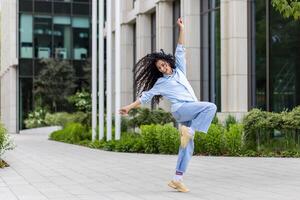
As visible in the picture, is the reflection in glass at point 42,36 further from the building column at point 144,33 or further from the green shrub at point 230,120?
the green shrub at point 230,120

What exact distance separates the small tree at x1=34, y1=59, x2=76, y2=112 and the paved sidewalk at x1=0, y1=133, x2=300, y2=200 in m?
29.4

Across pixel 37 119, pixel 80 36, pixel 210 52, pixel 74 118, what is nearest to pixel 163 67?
pixel 210 52

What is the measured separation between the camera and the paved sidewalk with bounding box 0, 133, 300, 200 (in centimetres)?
845

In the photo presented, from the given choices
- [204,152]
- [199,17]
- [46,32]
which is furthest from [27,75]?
[204,152]

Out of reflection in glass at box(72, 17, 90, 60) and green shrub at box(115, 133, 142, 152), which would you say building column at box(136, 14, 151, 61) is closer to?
green shrub at box(115, 133, 142, 152)

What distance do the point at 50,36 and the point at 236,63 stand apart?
2880cm

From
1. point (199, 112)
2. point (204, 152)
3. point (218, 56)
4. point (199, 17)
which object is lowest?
point (204, 152)

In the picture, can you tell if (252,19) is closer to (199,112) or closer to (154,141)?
(154,141)

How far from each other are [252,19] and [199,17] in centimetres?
417

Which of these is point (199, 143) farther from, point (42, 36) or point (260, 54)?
point (42, 36)

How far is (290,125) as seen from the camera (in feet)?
51.6

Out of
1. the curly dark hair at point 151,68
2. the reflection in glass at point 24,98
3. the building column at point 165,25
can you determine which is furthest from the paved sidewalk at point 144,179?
Result: the reflection in glass at point 24,98

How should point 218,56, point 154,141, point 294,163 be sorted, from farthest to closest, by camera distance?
point 218,56 < point 154,141 < point 294,163

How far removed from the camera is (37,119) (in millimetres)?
45938
